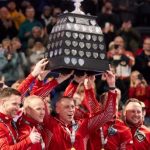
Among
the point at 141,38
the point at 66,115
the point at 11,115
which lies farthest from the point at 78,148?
the point at 141,38

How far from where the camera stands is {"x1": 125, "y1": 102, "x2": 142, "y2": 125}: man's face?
895 cm

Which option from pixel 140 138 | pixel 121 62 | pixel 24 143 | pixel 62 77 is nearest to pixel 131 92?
pixel 121 62

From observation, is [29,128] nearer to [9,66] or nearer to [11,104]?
[11,104]

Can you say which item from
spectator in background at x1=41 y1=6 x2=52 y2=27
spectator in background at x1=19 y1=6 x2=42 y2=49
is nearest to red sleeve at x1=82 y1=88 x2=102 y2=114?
spectator in background at x1=19 y1=6 x2=42 y2=49

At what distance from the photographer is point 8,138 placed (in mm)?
7914

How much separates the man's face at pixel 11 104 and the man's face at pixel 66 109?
699 millimetres

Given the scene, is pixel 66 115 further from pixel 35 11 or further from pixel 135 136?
pixel 35 11

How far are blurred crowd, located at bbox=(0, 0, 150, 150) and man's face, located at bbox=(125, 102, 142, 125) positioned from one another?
96 cm

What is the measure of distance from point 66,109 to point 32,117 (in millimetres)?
442

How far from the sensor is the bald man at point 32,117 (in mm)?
8211

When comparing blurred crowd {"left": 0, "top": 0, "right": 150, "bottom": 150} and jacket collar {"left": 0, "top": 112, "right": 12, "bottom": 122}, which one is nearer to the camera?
jacket collar {"left": 0, "top": 112, "right": 12, "bottom": 122}

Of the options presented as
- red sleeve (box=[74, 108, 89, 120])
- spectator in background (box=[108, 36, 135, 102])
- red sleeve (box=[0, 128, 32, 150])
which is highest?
red sleeve (box=[0, 128, 32, 150])

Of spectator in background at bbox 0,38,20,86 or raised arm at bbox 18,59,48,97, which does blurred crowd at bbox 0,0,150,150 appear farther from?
raised arm at bbox 18,59,48,97

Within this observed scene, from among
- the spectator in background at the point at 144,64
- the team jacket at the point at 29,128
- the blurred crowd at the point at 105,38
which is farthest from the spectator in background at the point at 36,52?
the team jacket at the point at 29,128
